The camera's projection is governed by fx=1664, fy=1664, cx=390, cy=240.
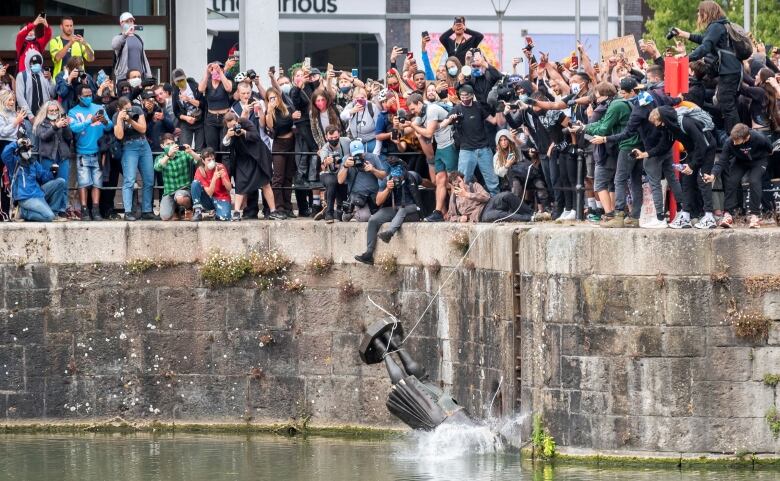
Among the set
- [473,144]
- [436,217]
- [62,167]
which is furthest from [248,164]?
[473,144]

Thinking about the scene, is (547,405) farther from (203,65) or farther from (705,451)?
(203,65)

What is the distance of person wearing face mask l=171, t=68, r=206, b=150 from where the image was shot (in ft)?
78.4

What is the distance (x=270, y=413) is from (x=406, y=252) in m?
2.99

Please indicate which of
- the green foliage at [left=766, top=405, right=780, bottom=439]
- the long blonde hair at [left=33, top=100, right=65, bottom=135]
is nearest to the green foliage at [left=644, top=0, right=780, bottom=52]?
the long blonde hair at [left=33, top=100, right=65, bottom=135]

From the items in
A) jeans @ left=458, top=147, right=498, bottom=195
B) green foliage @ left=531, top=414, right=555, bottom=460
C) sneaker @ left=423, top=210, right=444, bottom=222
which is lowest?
green foliage @ left=531, top=414, right=555, bottom=460

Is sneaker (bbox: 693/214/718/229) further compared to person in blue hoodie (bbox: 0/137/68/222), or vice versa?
person in blue hoodie (bbox: 0/137/68/222)

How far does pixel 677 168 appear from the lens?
62.6ft

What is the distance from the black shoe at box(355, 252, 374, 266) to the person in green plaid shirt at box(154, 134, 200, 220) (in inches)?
105

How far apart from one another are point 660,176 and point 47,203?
29.1ft

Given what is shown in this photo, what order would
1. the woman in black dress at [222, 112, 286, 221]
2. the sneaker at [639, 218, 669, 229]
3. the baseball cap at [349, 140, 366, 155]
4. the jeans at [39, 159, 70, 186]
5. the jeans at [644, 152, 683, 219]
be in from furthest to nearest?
1. the jeans at [39, 159, 70, 186]
2. the woman in black dress at [222, 112, 286, 221]
3. the baseball cap at [349, 140, 366, 155]
4. the jeans at [644, 152, 683, 219]
5. the sneaker at [639, 218, 669, 229]

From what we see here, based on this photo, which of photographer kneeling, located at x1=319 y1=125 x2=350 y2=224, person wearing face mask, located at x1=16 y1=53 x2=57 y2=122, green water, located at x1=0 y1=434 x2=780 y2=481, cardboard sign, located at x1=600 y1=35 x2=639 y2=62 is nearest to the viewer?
green water, located at x1=0 y1=434 x2=780 y2=481

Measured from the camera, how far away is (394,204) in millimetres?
21859

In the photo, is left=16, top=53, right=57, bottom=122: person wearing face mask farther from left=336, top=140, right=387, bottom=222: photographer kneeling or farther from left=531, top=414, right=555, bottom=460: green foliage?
left=531, top=414, right=555, bottom=460: green foliage

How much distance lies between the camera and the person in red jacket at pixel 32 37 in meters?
25.3
